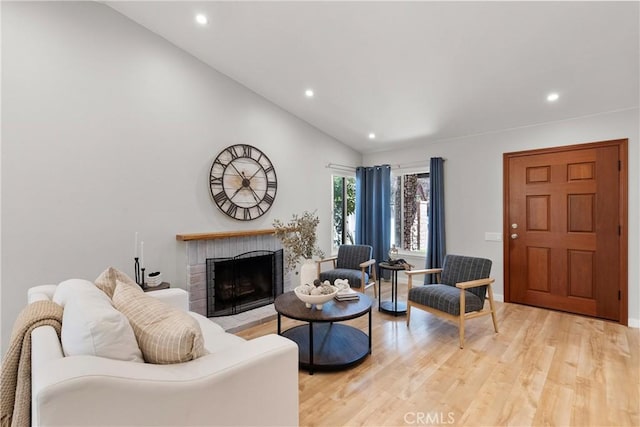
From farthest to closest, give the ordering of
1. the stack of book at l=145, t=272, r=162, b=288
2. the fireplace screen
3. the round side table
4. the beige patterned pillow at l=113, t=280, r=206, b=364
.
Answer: the round side table, the fireplace screen, the stack of book at l=145, t=272, r=162, b=288, the beige patterned pillow at l=113, t=280, r=206, b=364

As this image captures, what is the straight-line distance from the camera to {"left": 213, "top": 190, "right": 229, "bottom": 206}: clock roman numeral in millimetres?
3807

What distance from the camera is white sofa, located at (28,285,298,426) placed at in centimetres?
93

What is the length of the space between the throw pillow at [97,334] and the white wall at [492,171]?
449 cm

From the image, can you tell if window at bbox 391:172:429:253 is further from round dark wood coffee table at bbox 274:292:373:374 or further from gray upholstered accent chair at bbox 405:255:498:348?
round dark wood coffee table at bbox 274:292:373:374

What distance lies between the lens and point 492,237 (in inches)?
175

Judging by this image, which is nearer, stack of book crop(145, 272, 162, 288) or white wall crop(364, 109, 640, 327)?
stack of book crop(145, 272, 162, 288)

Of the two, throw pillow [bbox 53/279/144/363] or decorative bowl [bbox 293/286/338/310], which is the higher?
throw pillow [bbox 53/279/144/363]

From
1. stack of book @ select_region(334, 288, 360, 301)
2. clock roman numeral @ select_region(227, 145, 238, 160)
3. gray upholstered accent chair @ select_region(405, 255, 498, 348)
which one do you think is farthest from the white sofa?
clock roman numeral @ select_region(227, 145, 238, 160)

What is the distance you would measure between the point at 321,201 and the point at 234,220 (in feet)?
5.38

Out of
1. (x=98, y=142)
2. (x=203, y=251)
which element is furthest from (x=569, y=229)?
(x=98, y=142)

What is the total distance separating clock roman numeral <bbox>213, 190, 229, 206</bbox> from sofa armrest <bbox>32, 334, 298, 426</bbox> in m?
2.57

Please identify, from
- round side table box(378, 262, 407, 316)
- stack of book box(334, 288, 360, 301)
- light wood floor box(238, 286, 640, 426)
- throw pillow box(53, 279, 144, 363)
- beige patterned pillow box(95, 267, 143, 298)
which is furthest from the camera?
round side table box(378, 262, 407, 316)

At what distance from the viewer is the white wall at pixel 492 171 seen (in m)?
3.45
